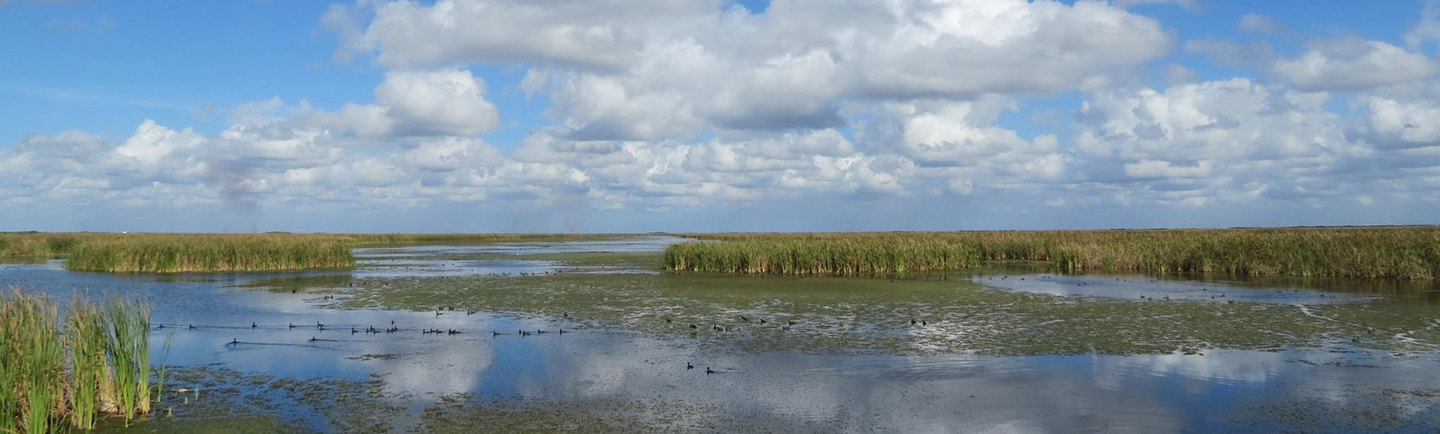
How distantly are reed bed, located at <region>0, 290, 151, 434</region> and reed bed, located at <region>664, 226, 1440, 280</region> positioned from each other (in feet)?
64.5

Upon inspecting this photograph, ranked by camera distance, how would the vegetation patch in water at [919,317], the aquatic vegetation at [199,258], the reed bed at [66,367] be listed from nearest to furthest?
the reed bed at [66,367]
the vegetation patch in water at [919,317]
the aquatic vegetation at [199,258]

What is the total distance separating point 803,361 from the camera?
399 inches

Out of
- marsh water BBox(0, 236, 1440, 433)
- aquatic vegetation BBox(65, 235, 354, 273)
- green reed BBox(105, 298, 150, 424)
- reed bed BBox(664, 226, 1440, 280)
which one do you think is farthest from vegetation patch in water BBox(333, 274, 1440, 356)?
aquatic vegetation BBox(65, 235, 354, 273)

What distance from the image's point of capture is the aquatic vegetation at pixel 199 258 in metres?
28.2

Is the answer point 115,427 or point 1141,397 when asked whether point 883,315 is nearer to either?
point 1141,397

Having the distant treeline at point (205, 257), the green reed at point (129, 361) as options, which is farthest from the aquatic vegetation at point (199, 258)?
the green reed at point (129, 361)

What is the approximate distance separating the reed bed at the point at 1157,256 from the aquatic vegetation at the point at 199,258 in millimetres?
13302

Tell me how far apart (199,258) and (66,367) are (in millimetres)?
24216

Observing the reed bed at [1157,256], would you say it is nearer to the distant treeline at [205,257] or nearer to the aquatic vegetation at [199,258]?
the distant treeline at [205,257]

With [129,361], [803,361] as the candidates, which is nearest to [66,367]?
[129,361]

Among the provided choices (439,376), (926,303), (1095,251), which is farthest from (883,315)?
(1095,251)

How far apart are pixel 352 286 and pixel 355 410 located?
15317 mm

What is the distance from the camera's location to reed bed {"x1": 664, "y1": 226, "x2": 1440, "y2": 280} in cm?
2277

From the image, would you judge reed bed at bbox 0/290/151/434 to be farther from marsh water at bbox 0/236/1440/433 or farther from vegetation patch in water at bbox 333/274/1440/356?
vegetation patch in water at bbox 333/274/1440/356
